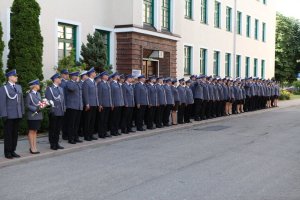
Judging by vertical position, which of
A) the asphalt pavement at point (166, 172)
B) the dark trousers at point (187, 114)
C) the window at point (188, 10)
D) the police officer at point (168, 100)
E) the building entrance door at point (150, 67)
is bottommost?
the asphalt pavement at point (166, 172)

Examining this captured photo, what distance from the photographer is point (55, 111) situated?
12.1 meters

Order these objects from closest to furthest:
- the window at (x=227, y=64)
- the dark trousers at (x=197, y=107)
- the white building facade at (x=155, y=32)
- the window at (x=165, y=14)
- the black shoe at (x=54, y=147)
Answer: the black shoe at (x=54, y=147) < the white building facade at (x=155, y=32) < the dark trousers at (x=197, y=107) < the window at (x=165, y=14) < the window at (x=227, y=64)

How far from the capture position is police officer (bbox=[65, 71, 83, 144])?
13.1 meters

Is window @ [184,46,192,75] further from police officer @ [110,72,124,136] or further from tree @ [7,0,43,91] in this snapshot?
tree @ [7,0,43,91]

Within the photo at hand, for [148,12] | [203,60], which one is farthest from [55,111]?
[203,60]

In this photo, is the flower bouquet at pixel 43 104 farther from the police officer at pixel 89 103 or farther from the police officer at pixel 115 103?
the police officer at pixel 115 103

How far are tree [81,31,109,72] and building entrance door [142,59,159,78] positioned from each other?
16.6ft

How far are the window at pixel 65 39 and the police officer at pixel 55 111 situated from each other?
6.31 m

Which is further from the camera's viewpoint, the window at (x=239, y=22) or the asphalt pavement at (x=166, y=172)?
the window at (x=239, y=22)

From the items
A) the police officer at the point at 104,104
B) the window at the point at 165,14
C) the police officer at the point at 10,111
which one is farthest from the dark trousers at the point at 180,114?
the police officer at the point at 10,111

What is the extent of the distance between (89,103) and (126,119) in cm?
212

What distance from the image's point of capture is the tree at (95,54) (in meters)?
18.5

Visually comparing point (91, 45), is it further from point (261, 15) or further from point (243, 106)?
point (261, 15)

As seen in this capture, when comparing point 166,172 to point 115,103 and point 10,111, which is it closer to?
point 10,111
